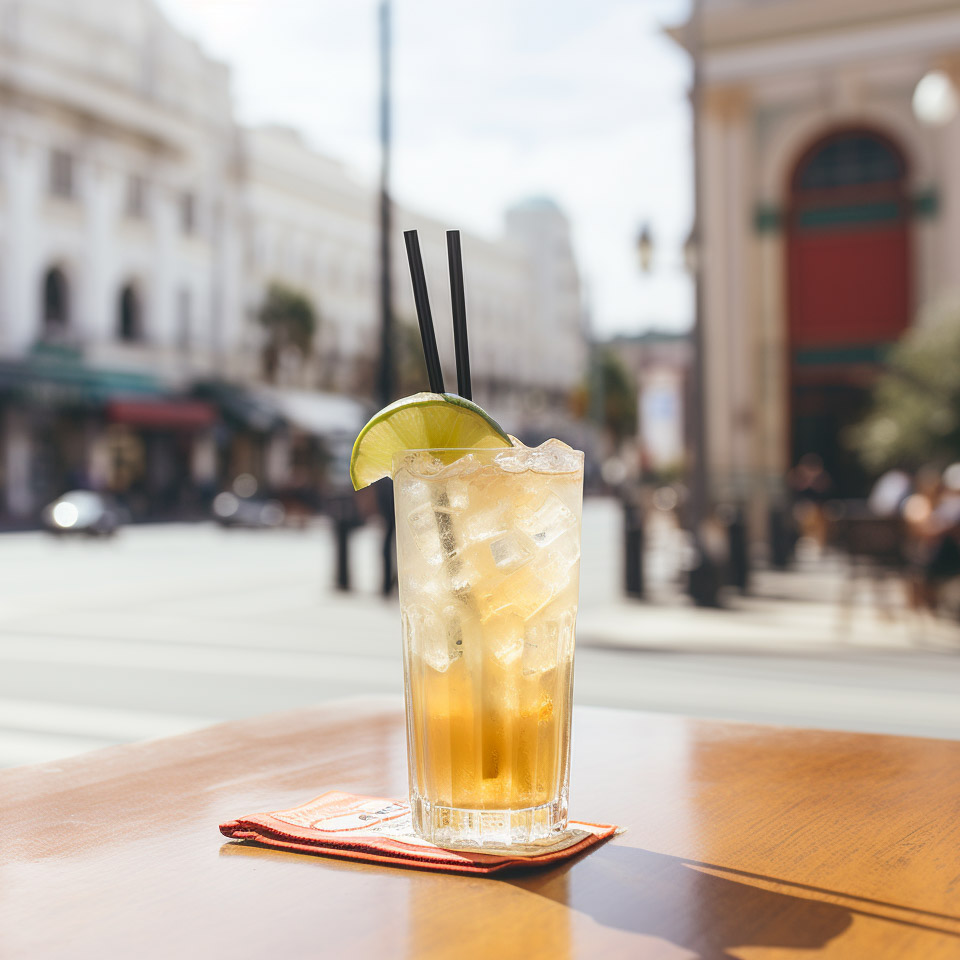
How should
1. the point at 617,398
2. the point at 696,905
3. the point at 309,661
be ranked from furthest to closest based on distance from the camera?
the point at 617,398, the point at 309,661, the point at 696,905

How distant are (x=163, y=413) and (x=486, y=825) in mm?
34432

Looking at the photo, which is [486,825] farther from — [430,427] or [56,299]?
[56,299]

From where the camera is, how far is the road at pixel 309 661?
6516mm

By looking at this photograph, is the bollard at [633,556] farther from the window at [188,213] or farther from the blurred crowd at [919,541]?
the window at [188,213]

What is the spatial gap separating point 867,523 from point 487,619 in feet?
33.2

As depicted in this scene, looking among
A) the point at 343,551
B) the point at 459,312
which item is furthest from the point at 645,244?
the point at 459,312

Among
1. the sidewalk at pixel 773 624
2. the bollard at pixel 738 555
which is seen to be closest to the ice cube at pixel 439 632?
the sidewalk at pixel 773 624

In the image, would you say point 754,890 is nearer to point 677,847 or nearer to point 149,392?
point 677,847

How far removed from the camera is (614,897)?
1.12 m

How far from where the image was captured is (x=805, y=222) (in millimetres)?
22391

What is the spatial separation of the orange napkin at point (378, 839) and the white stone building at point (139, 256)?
2417 centimetres

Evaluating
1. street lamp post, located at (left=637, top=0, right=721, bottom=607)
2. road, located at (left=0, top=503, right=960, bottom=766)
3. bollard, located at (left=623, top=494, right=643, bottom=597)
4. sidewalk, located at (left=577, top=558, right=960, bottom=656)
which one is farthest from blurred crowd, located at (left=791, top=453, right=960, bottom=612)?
bollard, located at (left=623, top=494, right=643, bottom=597)

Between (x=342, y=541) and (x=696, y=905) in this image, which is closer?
(x=696, y=905)

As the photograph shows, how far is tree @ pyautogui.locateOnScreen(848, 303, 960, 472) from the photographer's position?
17094 millimetres
